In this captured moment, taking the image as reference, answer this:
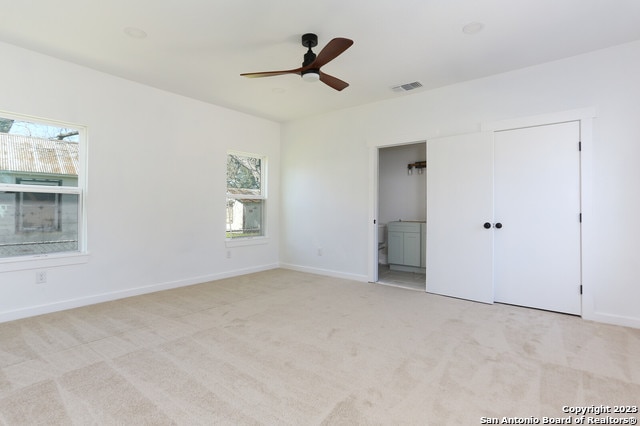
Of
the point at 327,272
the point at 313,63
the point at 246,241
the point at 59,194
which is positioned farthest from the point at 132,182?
the point at 327,272

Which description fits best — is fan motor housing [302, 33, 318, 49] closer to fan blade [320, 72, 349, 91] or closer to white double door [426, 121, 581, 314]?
fan blade [320, 72, 349, 91]

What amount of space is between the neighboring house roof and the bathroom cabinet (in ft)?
15.5

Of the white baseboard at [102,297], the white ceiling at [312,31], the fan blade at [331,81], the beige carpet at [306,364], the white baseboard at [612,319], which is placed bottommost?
the beige carpet at [306,364]

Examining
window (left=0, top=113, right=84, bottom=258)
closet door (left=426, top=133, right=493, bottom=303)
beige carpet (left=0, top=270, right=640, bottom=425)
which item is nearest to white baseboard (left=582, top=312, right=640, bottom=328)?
beige carpet (left=0, top=270, right=640, bottom=425)

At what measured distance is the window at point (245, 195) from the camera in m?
5.26

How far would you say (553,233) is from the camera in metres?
3.41

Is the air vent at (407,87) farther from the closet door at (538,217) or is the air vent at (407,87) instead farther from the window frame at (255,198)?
the window frame at (255,198)

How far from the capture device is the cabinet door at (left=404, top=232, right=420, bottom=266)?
5474 mm

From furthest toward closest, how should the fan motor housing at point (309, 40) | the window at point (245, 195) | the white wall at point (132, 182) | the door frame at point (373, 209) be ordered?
the window at point (245, 195)
the door frame at point (373, 209)
the white wall at point (132, 182)
the fan motor housing at point (309, 40)

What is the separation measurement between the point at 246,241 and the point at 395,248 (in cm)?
265

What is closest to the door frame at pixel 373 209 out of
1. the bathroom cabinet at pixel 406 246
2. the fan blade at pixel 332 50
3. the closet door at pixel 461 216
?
the closet door at pixel 461 216

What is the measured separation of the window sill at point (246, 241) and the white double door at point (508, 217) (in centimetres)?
287

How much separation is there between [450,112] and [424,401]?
344 cm

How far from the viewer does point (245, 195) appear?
17.9 feet
